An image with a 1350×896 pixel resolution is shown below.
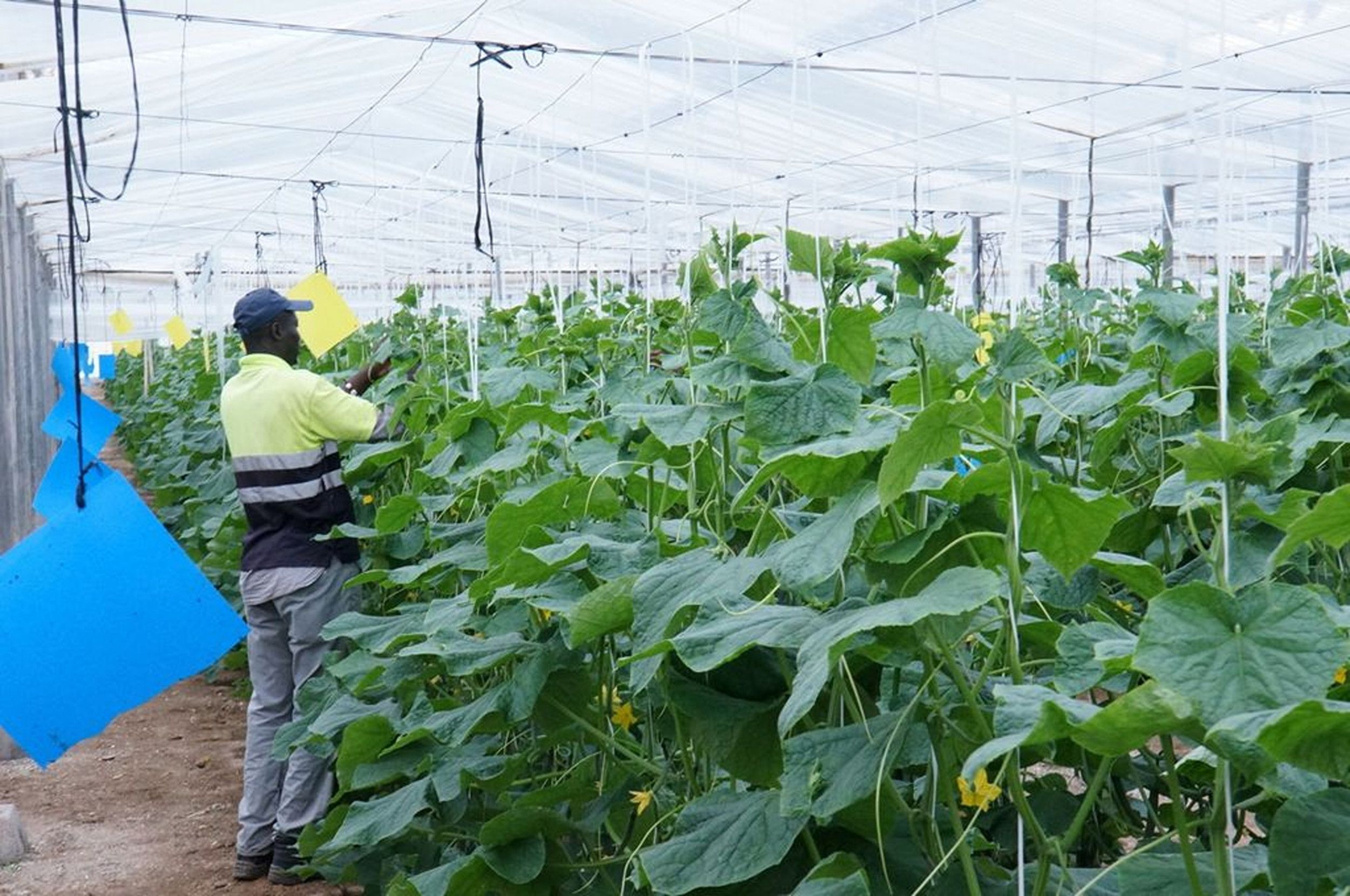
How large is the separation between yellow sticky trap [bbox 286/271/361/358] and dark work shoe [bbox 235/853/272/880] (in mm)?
1911

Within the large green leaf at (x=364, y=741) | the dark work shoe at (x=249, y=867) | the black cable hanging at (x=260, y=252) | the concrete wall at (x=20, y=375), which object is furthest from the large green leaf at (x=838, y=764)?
the black cable hanging at (x=260, y=252)

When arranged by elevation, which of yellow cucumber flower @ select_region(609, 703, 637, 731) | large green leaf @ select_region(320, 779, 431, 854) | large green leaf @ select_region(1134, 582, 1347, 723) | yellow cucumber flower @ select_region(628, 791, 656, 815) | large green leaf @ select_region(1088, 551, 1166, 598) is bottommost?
large green leaf @ select_region(320, 779, 431, 854)

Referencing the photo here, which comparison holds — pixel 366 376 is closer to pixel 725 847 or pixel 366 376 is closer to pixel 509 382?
pixel 509 382

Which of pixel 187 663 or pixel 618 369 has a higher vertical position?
pixel 618 369

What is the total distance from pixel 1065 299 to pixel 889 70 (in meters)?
4.67

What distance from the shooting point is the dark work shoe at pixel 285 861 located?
4.54m

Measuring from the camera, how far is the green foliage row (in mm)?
1291

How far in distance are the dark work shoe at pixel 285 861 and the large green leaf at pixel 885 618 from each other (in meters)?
3.40

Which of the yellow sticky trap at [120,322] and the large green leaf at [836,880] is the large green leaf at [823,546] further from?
the yellow sticky trap at [120,322]

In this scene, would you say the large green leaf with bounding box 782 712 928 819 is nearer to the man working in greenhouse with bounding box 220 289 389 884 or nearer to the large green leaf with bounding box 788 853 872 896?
the large green leaf with bounding box 788 853 872 896

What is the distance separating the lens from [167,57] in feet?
25.4

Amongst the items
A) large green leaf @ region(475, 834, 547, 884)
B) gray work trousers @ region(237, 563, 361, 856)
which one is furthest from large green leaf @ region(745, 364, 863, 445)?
gray work trousers @ region(237, 563, 361, 856)

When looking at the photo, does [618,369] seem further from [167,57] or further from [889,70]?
[889,70]

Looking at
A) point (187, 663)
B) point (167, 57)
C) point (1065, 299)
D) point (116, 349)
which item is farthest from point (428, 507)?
point (116, 349)
